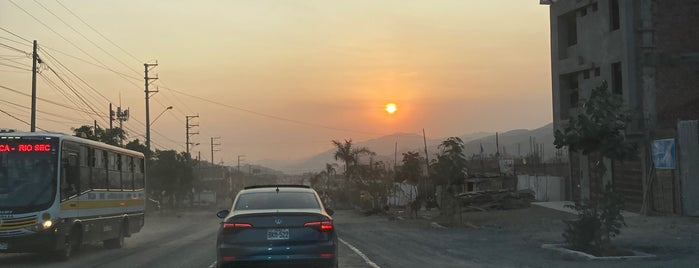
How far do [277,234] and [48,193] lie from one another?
26.7ft

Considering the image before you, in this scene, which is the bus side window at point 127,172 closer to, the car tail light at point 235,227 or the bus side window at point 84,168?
the bus side window at point 84,168

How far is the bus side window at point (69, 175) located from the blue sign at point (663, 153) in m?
21.7

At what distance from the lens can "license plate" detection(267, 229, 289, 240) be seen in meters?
10.4

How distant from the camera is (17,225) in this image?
15398 millimetres

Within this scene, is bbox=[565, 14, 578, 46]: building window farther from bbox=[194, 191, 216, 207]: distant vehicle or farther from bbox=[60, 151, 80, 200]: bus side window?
bbox=[194, 191, 216, 207]: distant vehicle

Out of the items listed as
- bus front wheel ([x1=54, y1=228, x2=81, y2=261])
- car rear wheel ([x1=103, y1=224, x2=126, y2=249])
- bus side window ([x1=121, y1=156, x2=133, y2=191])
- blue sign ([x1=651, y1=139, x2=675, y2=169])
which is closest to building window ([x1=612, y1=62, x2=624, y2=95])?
blue sign ([x1=651, y1=139, x2=675, y2=169])

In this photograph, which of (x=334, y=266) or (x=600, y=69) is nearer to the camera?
(x=334, y=266)

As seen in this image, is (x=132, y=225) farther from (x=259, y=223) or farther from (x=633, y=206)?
(x=633, y=206)

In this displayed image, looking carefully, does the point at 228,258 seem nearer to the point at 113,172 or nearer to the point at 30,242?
the point at 30,242

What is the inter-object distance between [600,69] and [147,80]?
125 ft

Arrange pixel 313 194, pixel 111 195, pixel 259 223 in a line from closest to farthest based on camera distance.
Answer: pixel 259 223 → pixel 313 194 → pixel 111 195

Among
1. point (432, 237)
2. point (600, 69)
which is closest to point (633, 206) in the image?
point (600, 69)

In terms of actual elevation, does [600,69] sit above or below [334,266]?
above

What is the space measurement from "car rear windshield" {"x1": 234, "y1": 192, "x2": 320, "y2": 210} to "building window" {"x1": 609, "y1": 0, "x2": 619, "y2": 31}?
24738 mm
